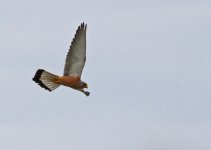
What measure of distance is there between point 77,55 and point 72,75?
1.13 metres

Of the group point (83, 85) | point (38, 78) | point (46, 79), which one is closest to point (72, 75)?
point (83, 85)

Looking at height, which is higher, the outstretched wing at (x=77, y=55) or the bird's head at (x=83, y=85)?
the outstretched wing at (x=77, y=55)

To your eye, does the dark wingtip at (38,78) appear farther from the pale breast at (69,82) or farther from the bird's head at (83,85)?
the bird's head at (83,85)

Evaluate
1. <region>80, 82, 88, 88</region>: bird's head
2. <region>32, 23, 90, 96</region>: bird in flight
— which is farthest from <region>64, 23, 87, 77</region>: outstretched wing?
<region>80, 82, 88, 88</region>: bird's head

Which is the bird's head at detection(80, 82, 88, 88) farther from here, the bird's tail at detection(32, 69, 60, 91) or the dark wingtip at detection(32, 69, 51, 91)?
the dark wingtip at detection(32, 69, 51, 91)

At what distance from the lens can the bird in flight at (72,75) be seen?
19.2m

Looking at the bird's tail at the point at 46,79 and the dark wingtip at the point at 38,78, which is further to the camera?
the bird's tail at the point at 46,79

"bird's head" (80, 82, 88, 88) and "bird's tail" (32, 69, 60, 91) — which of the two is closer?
"bird's head" (80, 82, 88, 88)

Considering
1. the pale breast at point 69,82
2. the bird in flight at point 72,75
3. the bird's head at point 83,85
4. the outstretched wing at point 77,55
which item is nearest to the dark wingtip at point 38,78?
the bird in flight at point 72,75

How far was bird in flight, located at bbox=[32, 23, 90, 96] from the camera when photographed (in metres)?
19.2

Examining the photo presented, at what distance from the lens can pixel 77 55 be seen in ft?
66.1

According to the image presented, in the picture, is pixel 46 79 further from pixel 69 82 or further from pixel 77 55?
pixel 77 55

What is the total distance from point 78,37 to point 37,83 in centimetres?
326

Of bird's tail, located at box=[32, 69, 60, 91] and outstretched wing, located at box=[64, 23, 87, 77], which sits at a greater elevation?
outstretched wing, located at box=[64, 23, 87, 77]
